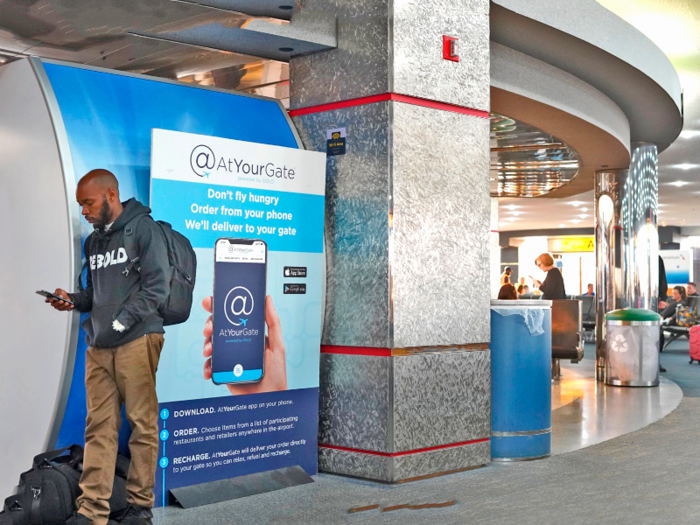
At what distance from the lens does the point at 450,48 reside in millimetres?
4988

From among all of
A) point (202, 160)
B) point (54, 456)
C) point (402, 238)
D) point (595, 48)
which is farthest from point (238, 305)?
point (595, 48)

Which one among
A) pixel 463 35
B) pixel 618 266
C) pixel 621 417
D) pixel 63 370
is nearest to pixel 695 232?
pixel 618 266

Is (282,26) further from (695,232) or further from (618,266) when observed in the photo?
(695,232)

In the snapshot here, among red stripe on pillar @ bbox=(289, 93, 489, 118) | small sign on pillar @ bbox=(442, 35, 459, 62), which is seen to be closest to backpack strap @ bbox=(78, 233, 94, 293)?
red stripe on pillar @ bbox=(289, 93, 489, 118)

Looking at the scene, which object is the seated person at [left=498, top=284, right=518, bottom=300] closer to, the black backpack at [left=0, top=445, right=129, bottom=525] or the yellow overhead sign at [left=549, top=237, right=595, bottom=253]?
the black backpack at [left=0, top=445, right=129, bottom=525]

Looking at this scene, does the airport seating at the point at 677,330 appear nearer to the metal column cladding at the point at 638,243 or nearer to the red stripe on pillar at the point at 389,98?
the metal column cladding at the point at 638,243

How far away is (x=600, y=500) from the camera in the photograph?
418 cm

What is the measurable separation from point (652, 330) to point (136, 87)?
750 cm

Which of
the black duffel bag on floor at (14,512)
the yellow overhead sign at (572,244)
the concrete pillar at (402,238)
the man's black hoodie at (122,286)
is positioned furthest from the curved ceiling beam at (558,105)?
the yellow overhead sign at (572,244)

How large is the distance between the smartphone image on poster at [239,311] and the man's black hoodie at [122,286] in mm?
603

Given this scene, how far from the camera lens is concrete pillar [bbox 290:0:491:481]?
4688 mm

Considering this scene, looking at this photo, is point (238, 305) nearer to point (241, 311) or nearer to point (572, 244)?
point (241, 311)

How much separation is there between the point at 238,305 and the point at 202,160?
80 cm

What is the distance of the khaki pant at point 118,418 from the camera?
11.4 ft
